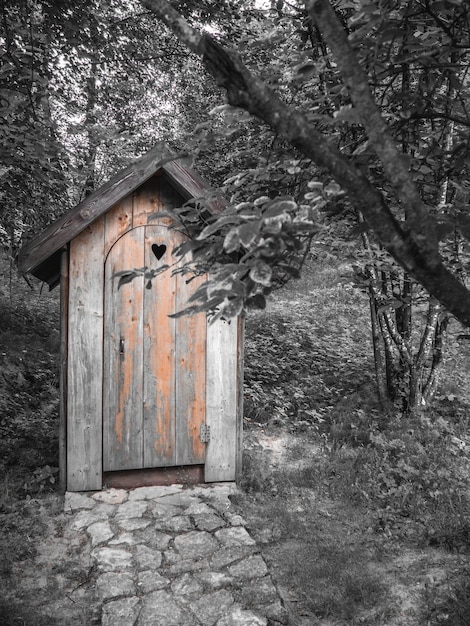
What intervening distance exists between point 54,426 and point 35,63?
4.17 m

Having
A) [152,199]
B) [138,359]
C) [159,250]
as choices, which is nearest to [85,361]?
[138,359]

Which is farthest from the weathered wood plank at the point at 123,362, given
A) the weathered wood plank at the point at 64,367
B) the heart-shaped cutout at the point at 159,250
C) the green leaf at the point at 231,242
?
the green leaf at the point at 231,242

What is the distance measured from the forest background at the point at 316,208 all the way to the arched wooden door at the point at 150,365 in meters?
0.74

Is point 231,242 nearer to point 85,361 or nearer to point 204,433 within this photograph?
point 85,361

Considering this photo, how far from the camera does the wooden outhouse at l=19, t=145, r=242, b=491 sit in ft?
15.5

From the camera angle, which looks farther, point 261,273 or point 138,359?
point 138,359

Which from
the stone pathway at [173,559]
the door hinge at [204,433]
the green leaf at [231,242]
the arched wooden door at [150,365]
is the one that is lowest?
the stone pathway at [173,559]

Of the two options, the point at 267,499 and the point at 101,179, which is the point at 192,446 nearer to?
the point at 267,499

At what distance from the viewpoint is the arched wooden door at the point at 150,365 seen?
4.85m

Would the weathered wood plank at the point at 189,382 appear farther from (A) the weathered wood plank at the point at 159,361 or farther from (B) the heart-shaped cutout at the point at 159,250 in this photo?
(B) the heart-shaped cutout at the point at 159,250

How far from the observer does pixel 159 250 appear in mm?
5012

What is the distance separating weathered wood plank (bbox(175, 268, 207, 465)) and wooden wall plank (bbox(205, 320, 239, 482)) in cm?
6

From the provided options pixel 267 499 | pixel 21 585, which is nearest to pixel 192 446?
pixel 267 499

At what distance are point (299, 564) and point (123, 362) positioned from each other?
94.6 inches
